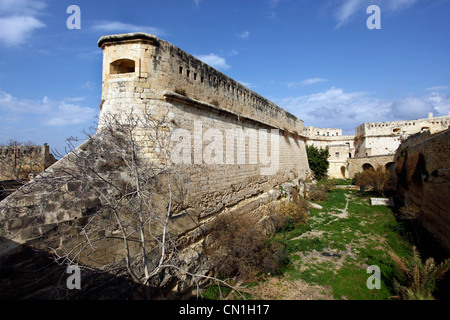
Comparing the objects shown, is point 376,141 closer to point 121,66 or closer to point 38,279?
point 121,66

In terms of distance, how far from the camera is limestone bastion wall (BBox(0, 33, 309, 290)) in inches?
140

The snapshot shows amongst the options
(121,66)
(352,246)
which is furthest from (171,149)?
(352,246)

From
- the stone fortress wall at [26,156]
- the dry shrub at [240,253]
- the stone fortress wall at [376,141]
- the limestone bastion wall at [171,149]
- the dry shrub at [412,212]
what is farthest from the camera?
the stone fortress wall at [376,141]

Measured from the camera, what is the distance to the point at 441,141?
23.4ft

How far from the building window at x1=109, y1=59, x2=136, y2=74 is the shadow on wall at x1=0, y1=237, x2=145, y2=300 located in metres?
4.12

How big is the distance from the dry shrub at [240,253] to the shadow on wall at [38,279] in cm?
288

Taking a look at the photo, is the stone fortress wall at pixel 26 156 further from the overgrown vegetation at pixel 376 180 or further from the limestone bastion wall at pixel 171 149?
the overgrown vegetation at pixel 376 180

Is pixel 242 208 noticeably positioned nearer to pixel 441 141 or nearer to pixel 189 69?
pixel 189 69

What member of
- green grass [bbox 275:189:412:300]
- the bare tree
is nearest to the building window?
the bare tree

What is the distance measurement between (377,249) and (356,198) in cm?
845

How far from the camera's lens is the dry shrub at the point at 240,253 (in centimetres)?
593

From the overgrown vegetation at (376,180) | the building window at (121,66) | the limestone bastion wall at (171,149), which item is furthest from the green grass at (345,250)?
the building window at (121,66)

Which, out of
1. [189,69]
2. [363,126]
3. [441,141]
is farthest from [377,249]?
[363,126]

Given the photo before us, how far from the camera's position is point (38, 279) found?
127 inches
